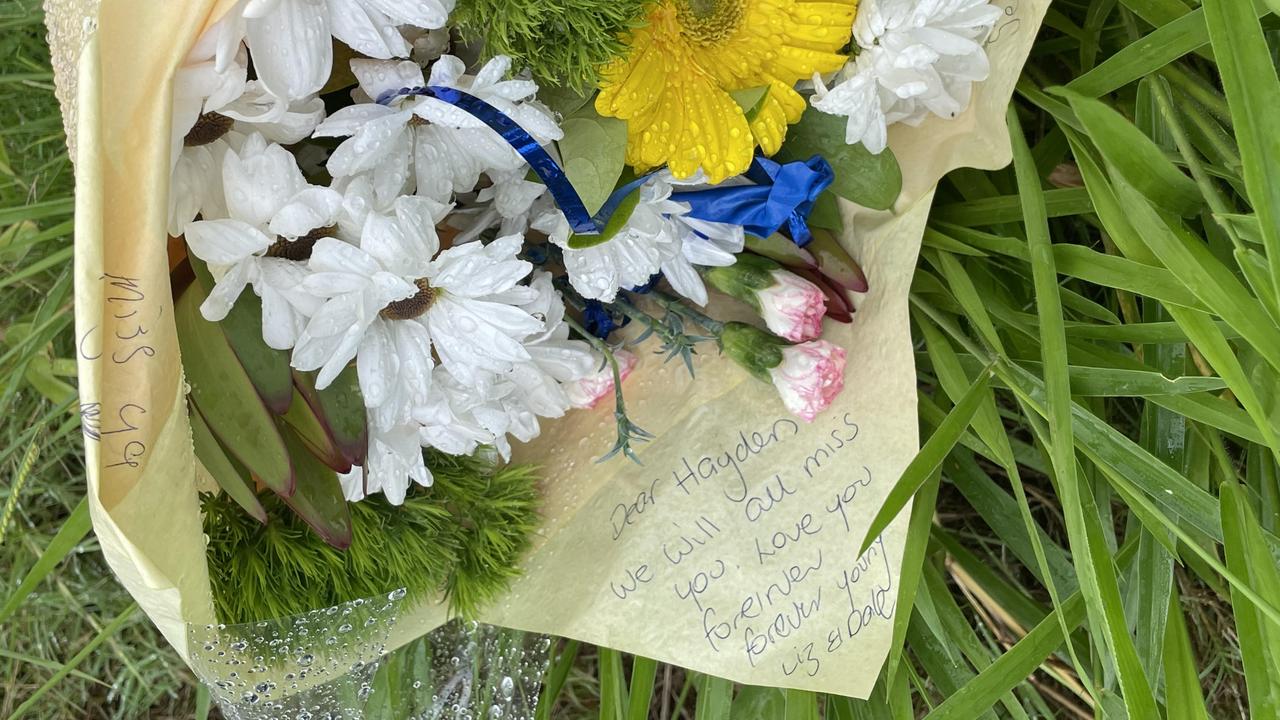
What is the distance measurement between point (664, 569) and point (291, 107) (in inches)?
13.1

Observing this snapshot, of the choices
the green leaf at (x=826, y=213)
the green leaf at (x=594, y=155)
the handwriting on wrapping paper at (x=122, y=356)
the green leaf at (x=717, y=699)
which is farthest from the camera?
the green leaf at (x=717, y=699)

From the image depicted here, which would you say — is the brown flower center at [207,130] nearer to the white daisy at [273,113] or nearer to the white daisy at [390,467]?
the white daisy at [273,113]

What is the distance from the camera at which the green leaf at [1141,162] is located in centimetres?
→ 48

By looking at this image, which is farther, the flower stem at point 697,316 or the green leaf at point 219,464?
the flower stem at point 697,316

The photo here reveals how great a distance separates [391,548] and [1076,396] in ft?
1.40

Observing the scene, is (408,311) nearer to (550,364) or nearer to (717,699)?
(550,364)

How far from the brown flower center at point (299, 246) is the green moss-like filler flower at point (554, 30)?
112mm

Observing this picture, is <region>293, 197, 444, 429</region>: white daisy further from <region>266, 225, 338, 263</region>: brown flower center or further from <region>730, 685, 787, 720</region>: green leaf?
<region>730, 685, 787, 720</region>: green leaf

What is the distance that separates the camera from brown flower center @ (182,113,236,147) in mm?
397

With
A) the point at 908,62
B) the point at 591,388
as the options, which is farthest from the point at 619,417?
the point at 908,62

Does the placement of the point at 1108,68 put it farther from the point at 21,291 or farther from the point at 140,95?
the point at 21,291

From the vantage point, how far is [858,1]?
48cm

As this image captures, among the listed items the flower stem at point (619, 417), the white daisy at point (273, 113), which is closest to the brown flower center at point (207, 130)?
the white daisy at point (273, 113)

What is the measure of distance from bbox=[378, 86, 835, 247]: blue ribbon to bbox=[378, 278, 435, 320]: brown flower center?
8 cm
